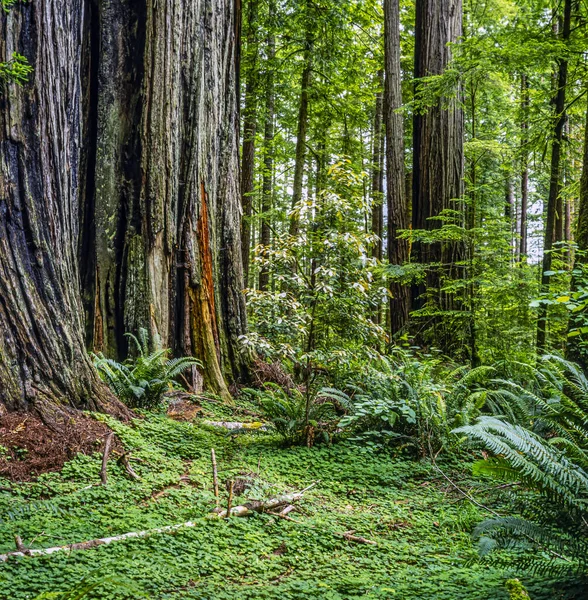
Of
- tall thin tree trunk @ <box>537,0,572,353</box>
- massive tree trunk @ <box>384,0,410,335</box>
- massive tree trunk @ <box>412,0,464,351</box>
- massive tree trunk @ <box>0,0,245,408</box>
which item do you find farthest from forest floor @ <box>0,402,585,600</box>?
massive tree trunk @ <box>384,0,410,335</box>

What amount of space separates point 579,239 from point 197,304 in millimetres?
4419

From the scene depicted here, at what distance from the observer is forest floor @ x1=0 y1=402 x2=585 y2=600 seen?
2.44 meters

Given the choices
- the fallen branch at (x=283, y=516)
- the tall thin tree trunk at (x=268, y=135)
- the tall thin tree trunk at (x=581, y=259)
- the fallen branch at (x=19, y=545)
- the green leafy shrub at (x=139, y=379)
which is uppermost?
the tall thin tree trunk at (x=268, y=135)

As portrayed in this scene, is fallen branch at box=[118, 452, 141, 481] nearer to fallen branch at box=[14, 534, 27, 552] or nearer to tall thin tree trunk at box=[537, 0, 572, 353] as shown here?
fallen branch at box=[14, 534, 27, 552]

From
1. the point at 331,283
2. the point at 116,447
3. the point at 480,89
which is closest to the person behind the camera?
the point at 116,447

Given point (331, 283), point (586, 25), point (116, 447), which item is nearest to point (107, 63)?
point (331, 283)

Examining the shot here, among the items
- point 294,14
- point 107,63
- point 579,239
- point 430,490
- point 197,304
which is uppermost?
point 294,14

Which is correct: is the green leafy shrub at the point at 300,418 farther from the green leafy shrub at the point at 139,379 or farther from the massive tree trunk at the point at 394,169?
the massive tree trunk at the point at 394,169

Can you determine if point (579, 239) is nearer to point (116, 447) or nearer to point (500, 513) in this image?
point (500, 513)

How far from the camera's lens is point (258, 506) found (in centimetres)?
362

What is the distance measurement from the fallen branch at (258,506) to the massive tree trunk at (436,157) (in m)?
5.13

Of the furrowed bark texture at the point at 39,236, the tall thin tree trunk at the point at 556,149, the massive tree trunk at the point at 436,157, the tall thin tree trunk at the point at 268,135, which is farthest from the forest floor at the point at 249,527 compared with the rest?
the tall thin tree trunk at the point at 268,135

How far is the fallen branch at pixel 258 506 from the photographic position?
3.47m

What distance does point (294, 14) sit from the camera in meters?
10.9
